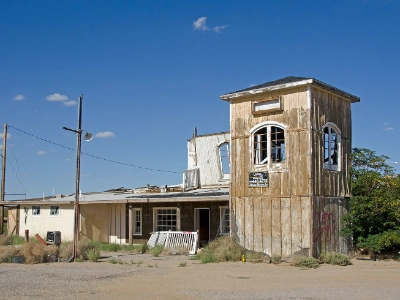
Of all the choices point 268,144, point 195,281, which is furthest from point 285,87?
point 195,281

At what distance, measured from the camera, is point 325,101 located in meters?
18.9

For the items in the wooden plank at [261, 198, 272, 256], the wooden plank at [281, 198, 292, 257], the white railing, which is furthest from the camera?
the white railing

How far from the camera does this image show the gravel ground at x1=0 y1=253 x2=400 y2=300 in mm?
11159

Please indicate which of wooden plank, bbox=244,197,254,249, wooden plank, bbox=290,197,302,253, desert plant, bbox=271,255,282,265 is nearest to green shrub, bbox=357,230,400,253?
wooden plank, bbox=290,197,302,253

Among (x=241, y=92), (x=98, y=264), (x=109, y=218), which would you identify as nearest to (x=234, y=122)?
(x=241, y=92)

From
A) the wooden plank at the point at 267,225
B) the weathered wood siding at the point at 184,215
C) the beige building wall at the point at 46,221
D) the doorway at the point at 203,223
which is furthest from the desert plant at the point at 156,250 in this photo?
the beige building wall at the point at 46,221

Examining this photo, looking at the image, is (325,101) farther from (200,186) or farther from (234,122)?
(200,186)

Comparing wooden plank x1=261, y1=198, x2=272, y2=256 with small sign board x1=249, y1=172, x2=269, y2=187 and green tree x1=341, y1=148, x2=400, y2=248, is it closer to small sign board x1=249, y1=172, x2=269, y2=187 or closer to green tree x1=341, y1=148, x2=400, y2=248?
small sign board x1=249, y1=172, x2=269, y2=187

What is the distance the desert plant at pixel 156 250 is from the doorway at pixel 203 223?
8.31 ft

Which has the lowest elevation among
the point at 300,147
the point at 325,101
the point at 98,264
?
the point at 98,264

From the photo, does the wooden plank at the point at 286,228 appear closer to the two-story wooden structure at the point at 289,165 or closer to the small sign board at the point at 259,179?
the two-story wooden structure at the point at 289,165

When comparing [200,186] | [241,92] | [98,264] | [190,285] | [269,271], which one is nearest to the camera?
[190,285]

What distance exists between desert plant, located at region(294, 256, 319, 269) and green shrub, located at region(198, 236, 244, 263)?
2.42 metres

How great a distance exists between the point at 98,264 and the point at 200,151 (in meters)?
10.3
